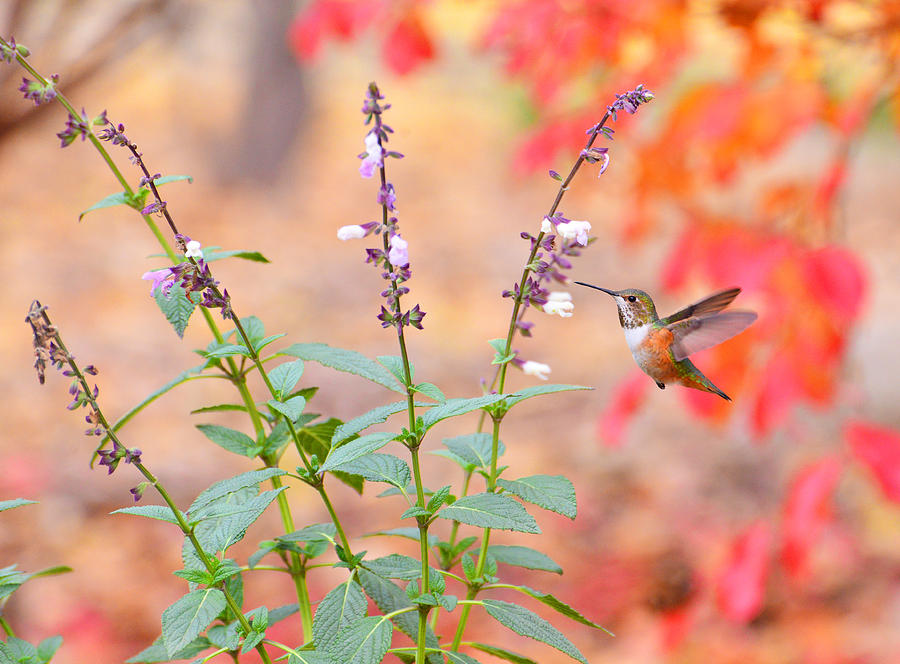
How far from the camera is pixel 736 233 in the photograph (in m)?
2.89

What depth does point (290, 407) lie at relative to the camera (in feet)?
2.91

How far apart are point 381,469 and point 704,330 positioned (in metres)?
0.69

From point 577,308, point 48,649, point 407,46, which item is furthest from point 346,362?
point 577,308

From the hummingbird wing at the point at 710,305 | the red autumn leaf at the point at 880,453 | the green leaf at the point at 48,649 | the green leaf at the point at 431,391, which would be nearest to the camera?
the green leaf at the point at 431,391

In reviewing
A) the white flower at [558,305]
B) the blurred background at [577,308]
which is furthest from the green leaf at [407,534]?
the blurred background at [577,308]

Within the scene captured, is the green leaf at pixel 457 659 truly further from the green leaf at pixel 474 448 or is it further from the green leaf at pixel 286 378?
the green leaf at pixel 286 378

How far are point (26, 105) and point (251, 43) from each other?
487cm

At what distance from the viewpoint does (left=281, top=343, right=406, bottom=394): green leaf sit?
35.1 inches

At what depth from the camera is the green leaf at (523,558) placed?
39.2 inches

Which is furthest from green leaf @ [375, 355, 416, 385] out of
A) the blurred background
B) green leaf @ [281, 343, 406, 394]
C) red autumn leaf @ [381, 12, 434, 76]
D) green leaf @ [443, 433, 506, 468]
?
red autumn leaf @ [381, 12, 434, 76]

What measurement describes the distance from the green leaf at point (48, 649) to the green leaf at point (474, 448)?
54cm

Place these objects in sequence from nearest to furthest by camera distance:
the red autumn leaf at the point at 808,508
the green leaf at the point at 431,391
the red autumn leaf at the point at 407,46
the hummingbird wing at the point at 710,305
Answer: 1. the green leaf at the point at 431,391
2. the hummingbird wing at the point at 710,305
3. the red autumn leaf at the point at 808,508
4. the red autumn leaf at the point at 407,46

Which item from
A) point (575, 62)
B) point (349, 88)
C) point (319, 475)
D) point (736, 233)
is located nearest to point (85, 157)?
point (349, 88)

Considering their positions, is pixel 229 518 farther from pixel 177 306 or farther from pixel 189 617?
pixel 177 306
